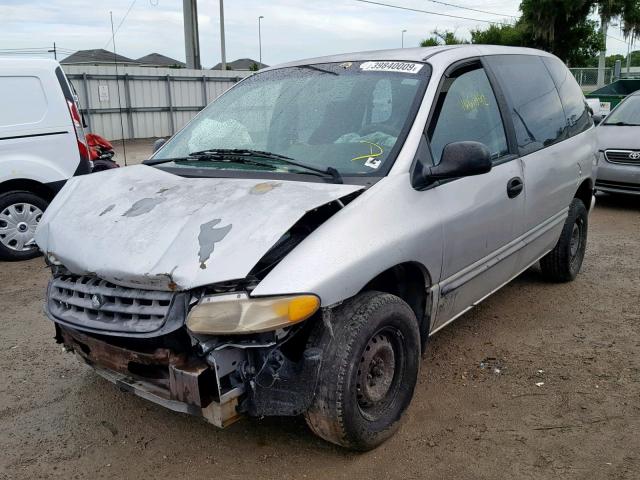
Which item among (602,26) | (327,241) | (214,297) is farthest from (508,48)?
(602,26)

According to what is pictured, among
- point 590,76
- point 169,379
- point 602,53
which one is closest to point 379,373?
point 169,379

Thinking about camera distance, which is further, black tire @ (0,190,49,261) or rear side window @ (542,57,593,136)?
black tire @ (0,190,49,261)

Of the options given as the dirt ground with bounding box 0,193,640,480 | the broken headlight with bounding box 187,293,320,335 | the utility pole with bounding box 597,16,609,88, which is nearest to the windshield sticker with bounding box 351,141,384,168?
the broken headlight with bounding box 187,293,320,335

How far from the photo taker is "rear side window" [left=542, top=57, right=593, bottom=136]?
16.3 feet

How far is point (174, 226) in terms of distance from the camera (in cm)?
272

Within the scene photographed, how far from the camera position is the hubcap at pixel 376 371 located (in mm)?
2787

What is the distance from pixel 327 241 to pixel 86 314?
3.71 feet

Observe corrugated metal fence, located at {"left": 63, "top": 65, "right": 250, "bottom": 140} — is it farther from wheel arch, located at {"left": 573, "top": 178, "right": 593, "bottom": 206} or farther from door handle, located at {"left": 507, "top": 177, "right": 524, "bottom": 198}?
door handle, located at {"left": 507, "top": 177, "right": 524, "bottom": 198}

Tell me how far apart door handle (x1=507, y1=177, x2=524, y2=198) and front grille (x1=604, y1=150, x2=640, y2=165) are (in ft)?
18.4

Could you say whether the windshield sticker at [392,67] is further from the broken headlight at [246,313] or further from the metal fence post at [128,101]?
the metal fence post at [128,101]

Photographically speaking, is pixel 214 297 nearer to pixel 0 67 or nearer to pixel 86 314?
pixel 86 314

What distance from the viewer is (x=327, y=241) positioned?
2623 millimetres

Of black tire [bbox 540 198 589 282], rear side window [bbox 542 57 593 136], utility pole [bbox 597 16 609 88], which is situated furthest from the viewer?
utility pole [bbox 597 16 609 88]

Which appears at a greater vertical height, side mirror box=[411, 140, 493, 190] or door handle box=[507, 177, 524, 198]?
side mirror box=[411, 140, 493, 190]
